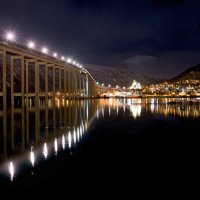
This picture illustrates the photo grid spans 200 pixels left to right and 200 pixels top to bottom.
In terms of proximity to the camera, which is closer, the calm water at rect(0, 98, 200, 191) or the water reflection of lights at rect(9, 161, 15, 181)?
the calm water at rect(0, 98, 200, 191)

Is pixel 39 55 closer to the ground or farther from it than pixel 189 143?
farther from it

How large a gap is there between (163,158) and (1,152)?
718 centimetres

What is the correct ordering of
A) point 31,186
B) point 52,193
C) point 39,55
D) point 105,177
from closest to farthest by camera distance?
point 52,193, point 31,186, point 105,177, point 39,55

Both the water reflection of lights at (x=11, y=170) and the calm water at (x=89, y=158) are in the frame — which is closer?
the calm water at (x=89, y=158)

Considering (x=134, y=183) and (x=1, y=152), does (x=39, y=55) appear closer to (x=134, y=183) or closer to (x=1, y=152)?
(x=1, y=152)

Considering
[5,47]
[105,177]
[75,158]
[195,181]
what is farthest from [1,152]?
[5,47]

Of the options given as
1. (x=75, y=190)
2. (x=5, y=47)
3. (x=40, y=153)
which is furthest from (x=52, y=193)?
(x=5, y=47)

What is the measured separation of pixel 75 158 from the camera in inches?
454

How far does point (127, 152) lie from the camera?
42.0 ft

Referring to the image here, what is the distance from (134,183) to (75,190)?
177 centimetres

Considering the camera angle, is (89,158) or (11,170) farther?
(89,158)

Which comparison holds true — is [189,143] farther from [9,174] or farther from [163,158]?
[9,174]

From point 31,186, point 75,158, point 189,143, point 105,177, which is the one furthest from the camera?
point 189,143

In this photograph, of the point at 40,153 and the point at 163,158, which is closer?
the point at 163,158
